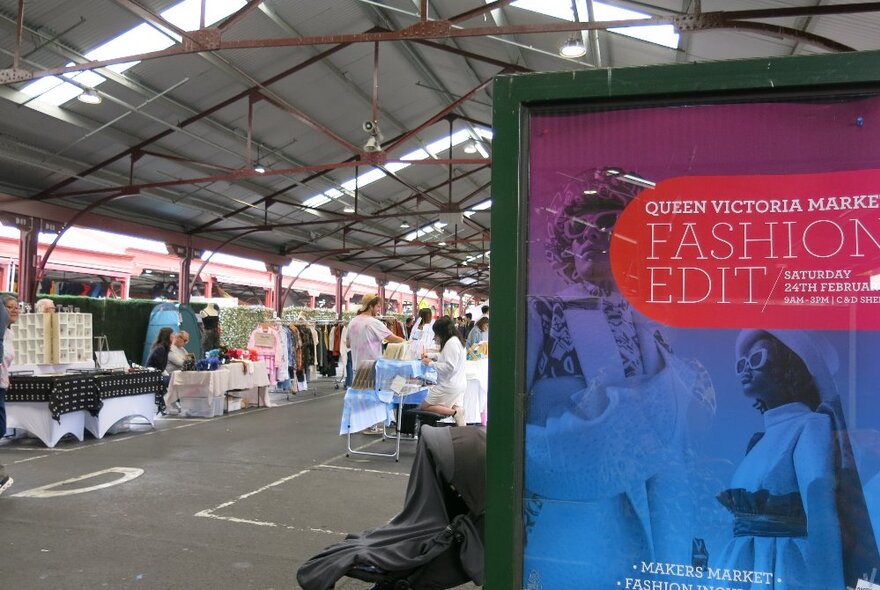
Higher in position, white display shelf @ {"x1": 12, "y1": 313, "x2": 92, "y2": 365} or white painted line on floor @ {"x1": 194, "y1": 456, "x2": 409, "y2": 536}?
white display shelf @ {"x1": 12, "y1": 313, "x2": 92, "y2": 365}

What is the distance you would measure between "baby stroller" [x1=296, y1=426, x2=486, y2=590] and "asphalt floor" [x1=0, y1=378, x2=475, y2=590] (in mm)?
964

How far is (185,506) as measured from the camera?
4.45m

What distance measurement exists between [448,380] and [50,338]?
5.83 meters

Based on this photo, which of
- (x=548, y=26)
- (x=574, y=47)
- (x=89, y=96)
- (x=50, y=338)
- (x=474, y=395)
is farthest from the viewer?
(x=50, y=338)

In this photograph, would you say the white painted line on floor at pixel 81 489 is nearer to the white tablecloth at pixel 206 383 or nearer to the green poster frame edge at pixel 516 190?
Result: the white tablecloth at pixel 206 383

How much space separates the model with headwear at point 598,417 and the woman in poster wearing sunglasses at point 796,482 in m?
0.12

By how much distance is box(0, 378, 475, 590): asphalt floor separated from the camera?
3.25m

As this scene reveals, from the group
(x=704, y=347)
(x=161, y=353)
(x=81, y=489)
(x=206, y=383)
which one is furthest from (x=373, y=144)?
(x=704, y=347)

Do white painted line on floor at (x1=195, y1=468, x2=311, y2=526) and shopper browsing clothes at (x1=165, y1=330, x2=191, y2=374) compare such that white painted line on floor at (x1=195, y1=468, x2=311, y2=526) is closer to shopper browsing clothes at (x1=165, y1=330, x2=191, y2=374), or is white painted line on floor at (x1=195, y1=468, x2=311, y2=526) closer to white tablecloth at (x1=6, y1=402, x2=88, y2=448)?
white tablecloth at (x1=6, y1=402, x2=88, y2=448)

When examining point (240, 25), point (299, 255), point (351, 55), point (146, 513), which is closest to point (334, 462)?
point (146, 513)

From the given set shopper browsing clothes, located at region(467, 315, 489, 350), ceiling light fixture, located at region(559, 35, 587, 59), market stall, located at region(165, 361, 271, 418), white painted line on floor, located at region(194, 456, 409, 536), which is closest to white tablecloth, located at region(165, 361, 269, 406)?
market stall, located at region(165, 361, 271, 418)

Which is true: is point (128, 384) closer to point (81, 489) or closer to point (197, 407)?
point (197, 407)

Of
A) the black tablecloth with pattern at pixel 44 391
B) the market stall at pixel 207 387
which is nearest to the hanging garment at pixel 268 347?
the market stall at pixel 207 387

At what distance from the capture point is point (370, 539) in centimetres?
239
